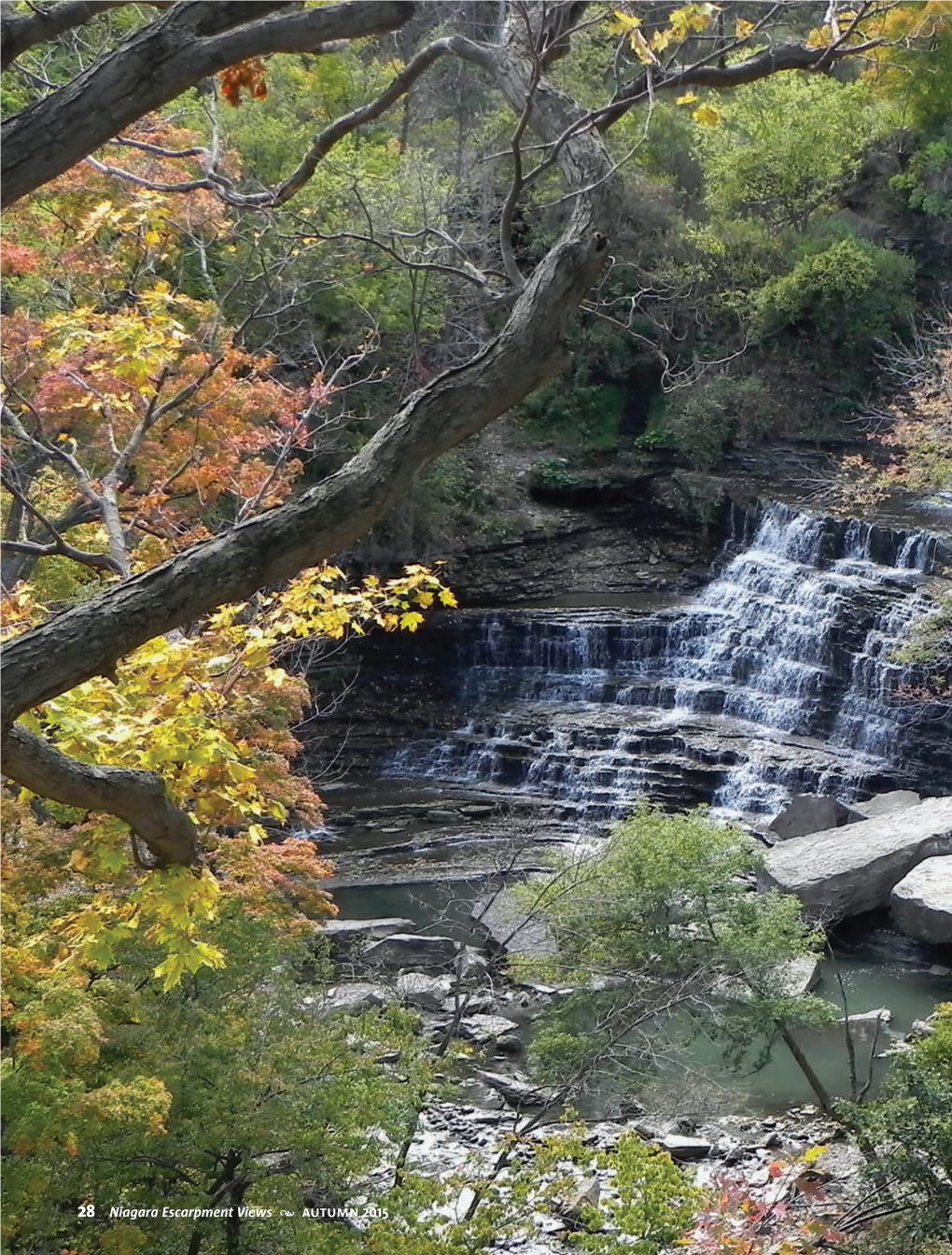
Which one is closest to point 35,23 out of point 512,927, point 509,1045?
point 509,1045

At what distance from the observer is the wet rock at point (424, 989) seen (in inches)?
380

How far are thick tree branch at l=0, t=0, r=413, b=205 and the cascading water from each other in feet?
40.5

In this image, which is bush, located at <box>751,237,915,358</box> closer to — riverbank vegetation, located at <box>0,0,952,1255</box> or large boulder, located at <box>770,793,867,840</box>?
riverbank vegetation, located at <box>0,0,952,1255</box>

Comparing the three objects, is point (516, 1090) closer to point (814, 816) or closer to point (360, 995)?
point (360, 995)

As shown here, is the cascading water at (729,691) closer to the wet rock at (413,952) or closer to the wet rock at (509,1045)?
the wet rock at (413,952)

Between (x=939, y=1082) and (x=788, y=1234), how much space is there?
123cm

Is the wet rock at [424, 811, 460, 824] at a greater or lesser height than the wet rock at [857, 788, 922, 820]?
lesser

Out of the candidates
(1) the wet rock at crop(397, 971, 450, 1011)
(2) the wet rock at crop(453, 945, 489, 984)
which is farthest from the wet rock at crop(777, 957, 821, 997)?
(1) the wet rock at crop(397, 971, 450, 1011)

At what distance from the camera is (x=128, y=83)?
258cm

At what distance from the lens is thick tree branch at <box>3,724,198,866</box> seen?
2.59 meters

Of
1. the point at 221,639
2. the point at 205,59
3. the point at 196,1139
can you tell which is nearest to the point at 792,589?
the point at 221,639

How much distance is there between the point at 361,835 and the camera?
14.0 metres

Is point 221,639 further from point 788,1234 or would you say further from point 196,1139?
point 788,1234

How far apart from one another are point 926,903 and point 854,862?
2.53 feet
